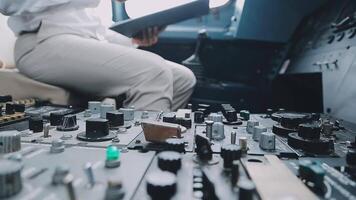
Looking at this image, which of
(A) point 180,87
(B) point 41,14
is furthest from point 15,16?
(A) point 180,87

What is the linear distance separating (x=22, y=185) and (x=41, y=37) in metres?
0.87

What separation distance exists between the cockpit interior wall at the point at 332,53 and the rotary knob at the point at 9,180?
0.82m

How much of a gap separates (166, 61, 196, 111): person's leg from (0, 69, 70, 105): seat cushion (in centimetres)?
51

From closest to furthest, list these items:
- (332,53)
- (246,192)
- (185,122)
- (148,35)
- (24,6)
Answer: (246,192), (185,122), (24,6), (332,53), (148,35)

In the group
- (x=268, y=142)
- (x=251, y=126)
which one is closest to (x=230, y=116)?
(x=251, y=126)

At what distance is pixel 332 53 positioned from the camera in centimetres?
112

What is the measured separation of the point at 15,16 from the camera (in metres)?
1.10

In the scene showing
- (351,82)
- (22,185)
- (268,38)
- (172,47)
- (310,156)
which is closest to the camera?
(22,185)

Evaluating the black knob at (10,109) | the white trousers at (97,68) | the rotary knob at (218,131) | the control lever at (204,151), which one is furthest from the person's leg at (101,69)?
the control lever at (204,151)

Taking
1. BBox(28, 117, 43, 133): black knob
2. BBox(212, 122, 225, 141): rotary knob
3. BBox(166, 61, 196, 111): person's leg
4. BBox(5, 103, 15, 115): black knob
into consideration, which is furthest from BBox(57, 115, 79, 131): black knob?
BBox(166, 61, 196, 111): person's leg

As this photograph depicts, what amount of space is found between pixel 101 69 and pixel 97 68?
0.01 metres

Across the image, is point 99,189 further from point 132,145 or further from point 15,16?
point 15,16

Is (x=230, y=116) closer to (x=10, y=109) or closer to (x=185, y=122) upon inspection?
(x=185, y=122)

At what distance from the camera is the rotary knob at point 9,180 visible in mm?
292
